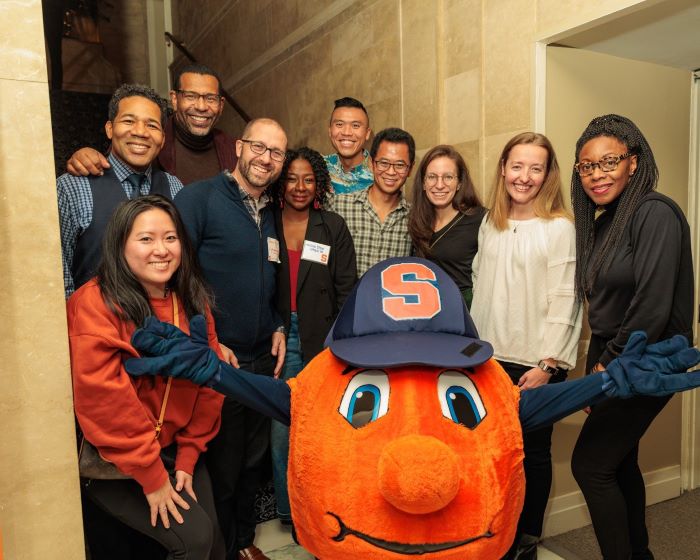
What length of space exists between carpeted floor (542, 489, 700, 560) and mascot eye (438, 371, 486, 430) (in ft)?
6.07

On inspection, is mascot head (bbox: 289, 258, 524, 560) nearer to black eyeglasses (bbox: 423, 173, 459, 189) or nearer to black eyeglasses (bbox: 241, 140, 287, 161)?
black eyeglasses (bbox: 241, 140, 287, 161)

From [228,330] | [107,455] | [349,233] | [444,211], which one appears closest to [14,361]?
[107,455]

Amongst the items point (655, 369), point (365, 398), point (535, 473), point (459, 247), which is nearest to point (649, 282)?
point (655, 369)

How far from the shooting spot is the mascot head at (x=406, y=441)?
128cm

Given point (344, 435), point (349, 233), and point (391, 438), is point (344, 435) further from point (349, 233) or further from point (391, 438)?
point (349, 233)

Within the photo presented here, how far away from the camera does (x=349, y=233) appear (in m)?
2.64

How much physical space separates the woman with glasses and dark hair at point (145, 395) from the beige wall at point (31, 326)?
82 mm

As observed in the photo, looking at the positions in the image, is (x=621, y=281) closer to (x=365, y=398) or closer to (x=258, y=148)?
(x=365, y=398)

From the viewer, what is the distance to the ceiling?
7.47ft

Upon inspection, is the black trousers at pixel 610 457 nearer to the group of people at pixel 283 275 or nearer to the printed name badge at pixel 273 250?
the group of people at pixel 283 275

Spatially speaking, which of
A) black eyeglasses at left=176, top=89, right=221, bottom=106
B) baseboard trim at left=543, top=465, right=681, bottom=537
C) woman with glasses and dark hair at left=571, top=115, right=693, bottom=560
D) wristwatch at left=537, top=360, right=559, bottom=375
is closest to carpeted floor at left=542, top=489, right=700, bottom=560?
baseboard trim at left=543, top=465, right=681, bottom=537

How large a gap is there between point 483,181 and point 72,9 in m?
6.44

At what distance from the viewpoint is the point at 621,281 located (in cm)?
198

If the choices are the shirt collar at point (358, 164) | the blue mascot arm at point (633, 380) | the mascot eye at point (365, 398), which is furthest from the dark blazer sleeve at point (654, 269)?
the shirt collar at point (358, 164)
